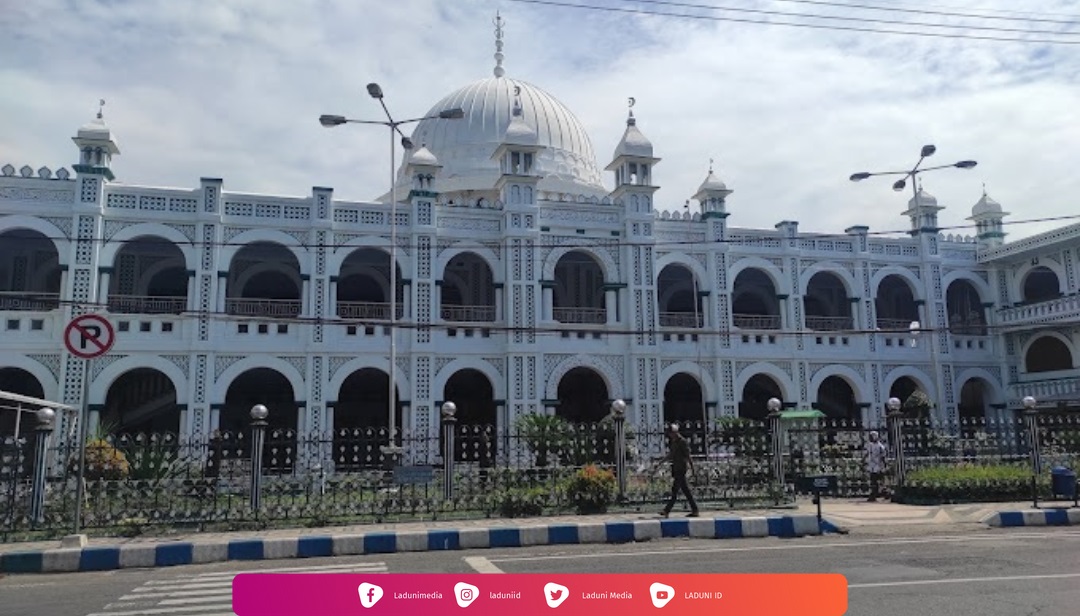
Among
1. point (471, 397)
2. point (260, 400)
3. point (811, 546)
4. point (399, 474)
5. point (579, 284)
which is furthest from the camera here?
point (579, 284)

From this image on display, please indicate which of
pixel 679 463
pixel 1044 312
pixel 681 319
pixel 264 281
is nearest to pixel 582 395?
pixel 681 319

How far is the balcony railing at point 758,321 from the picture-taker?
90.4ft

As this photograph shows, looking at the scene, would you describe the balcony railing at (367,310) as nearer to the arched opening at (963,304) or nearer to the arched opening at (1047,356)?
the arched opening at (963,304)

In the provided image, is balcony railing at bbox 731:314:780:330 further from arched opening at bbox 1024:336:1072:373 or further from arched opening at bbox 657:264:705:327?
arched opening at bbox 1024:336:1072:373

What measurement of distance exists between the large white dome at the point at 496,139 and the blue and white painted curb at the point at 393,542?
64.7 ft

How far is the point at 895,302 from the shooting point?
1225 inches

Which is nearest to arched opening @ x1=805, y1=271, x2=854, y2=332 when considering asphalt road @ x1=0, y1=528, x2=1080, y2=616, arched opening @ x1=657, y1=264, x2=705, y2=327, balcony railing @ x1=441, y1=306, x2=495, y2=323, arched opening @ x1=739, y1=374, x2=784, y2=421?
arched opening @ x1=739, y1=374, x2=784, y2=421

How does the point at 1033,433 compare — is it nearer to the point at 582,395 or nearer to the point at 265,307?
the point at 582,395

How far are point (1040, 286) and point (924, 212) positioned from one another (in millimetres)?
5905

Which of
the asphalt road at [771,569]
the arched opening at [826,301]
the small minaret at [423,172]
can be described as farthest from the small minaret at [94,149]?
the arched opening at [826,301]

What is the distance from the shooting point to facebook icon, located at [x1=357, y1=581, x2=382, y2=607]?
4.23m

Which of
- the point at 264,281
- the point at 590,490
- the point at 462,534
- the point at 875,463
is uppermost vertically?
A: the point at 264,281

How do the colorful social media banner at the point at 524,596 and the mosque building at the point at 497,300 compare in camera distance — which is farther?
the mosque building at the point at 497,300

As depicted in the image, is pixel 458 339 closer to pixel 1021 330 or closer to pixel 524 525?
pixel 524 525
